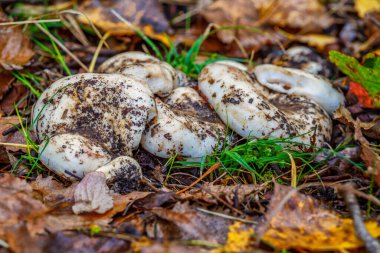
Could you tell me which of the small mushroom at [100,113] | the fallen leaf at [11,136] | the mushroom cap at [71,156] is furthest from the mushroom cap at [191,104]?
the fallen leaf at [11,136]

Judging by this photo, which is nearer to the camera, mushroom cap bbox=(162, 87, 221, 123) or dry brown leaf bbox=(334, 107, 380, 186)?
dry brown leaf bbox=(334, 107, 380, 186)

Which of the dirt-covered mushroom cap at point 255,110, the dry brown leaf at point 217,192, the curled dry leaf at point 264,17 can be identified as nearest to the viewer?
the dry brown leaf at point 217,192

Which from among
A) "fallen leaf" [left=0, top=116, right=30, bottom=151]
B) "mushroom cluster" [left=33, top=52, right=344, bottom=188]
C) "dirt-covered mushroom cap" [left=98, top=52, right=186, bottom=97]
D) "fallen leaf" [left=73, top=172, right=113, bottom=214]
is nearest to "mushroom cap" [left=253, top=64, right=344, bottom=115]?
"mushroom cluster" [left=33, top=52, right=344, bottom=188]

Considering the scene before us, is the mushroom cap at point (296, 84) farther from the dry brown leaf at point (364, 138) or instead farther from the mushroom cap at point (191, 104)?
the mushroom cap at point (191, 104)

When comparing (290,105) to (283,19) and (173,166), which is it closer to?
(173,166)

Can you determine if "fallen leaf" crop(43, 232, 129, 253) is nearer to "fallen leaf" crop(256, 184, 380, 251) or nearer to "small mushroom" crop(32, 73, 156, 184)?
"small mushroom" crop(32, 73, 156, 184)

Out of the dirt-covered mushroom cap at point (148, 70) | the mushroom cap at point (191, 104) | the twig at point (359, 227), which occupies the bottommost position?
the twig at point (359, 227)
